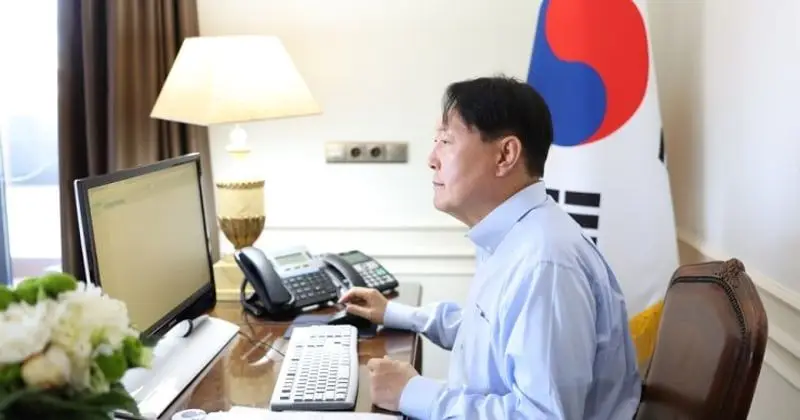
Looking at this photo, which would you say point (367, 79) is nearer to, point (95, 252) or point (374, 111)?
point (374, 111)

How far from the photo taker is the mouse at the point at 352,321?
1729mm

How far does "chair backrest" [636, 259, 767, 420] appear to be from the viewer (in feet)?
3.28

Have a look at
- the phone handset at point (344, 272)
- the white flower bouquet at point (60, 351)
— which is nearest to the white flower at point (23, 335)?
the white flower bouquet at point (60, 351)

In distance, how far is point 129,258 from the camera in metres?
1.34

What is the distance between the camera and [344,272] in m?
1.99

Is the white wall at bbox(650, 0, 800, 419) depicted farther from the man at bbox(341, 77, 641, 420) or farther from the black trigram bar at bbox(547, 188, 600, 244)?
the man at bbox(341, 77, 641, 420)

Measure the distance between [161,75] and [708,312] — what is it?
1.83m

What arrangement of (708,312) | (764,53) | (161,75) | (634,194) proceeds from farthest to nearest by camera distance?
1. (161,75)
2. (634,194)
3. (764,53)
4. (708,312)

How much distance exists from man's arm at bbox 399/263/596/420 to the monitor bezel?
0.60 metres

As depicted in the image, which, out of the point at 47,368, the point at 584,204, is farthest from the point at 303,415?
the point at 584,204

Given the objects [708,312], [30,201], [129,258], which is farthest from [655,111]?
[30,201]

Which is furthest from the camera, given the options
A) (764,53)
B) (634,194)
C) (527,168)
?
(634,194)

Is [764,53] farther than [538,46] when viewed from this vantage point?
No

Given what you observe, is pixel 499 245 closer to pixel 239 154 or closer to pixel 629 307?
pixel 629 307
